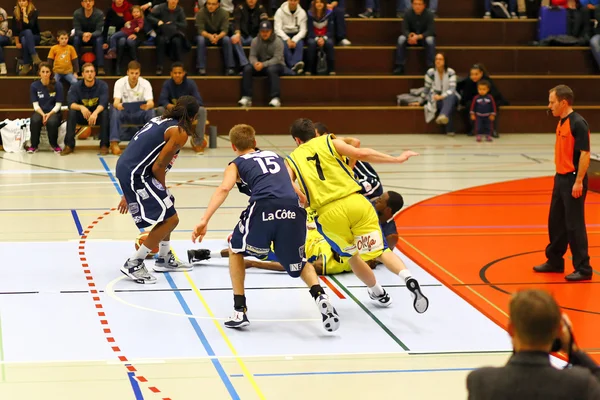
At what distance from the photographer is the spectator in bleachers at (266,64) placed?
1844cm

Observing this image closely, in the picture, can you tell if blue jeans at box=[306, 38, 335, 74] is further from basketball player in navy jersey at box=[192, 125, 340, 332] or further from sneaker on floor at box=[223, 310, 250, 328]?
sneaker on floor at box=[223, 310, 250, 328]

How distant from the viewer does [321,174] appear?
7.19 m

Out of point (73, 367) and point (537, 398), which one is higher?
point (537, 398)

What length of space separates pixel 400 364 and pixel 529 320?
311 centimetres

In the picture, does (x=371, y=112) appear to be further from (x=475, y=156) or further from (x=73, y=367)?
(x=73, y=367)

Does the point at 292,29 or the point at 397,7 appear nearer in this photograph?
the point at 292,29

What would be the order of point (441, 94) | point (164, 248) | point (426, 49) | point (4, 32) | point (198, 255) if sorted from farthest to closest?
point (426, 49) < point (4, 32) < point (441, 94) < point (198, 255) < point (164, 248)

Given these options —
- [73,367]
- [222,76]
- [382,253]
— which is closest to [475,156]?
[222,76]

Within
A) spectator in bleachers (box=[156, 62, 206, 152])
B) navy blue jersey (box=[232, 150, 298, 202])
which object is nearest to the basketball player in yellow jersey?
navy blue jersey (box=[232, 150, 298, 202])

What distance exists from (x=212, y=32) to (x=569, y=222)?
11.9 meters

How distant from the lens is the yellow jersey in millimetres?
7184

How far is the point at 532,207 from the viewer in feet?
38.4

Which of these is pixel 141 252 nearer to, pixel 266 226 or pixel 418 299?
pixel 266 226

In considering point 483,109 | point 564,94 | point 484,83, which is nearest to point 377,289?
point 564,94
